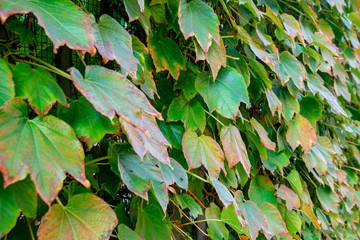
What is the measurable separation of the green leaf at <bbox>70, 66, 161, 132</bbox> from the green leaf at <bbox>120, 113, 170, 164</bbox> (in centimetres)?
6

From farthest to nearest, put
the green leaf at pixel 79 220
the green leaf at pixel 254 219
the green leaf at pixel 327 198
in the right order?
the green leaf at pixel 327 198 < the green leaf at pixel 254 219 < the green leaf at pixel 79 220

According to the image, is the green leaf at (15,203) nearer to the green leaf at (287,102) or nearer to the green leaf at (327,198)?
the green leaf at (287,102)

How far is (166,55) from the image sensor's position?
902 mm

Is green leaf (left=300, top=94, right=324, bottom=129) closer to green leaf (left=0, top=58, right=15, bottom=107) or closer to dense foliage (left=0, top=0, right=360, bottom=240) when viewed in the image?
dense foliage (left=0, top=0, right=360, bottom=240)

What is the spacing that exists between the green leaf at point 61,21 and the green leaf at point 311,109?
1152mm

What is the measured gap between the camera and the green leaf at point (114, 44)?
2.10 ft

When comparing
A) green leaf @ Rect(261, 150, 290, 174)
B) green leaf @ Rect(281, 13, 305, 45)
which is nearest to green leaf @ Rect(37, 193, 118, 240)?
green leaf @ Rect(261, 150, 290, 174)

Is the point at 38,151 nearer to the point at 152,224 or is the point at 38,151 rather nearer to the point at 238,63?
the point at 152,224

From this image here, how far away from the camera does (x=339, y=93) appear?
187cm

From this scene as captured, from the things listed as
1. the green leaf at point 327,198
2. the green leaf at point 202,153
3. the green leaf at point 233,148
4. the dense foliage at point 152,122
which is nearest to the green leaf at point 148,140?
the dense foliage at point 152,122

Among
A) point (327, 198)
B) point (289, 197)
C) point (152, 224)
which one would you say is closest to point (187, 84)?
point (152, 224)

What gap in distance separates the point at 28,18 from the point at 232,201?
0.64m

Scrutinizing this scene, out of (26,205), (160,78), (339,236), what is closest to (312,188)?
(339,236)

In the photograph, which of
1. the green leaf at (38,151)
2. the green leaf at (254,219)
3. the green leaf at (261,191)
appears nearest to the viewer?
the green leaf at (38,151)
